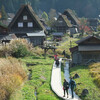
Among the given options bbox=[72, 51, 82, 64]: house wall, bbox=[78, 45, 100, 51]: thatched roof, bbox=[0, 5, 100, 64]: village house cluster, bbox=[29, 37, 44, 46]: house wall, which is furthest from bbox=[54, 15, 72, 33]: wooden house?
bbox=[78, 45, 100, 51]: thatched roof

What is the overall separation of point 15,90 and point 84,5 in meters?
166

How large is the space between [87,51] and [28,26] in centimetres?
2160


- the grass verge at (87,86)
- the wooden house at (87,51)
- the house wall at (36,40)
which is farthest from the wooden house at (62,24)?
the grass verge at (87,86)

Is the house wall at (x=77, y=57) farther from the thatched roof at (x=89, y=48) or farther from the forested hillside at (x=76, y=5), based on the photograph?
the forested hillside at (x=76, y=5)

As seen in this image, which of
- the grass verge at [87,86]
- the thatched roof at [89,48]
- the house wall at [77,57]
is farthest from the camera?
the house wall at [77,57]

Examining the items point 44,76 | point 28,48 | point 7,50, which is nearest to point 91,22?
point 28,48

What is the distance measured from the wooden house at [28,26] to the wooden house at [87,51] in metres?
15.0

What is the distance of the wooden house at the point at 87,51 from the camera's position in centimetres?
3486

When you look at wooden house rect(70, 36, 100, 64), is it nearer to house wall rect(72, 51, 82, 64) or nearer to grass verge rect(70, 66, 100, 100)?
house wall rect(72, 51, 82, 64)

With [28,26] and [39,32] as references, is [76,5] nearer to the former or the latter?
[28,26]

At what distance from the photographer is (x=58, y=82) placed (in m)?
24.6

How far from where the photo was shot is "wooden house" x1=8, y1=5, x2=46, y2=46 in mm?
50025

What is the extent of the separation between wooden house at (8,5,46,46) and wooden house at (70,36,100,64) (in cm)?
1501

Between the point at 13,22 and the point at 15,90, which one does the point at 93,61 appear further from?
the point at 13,22
